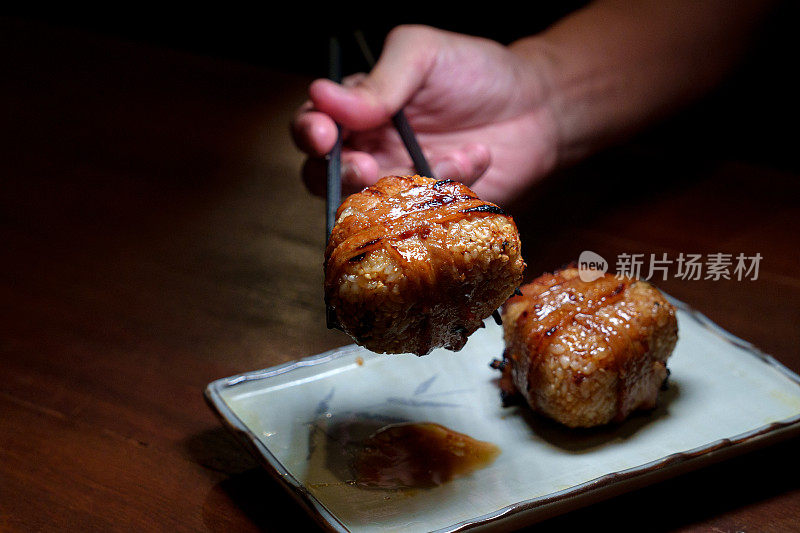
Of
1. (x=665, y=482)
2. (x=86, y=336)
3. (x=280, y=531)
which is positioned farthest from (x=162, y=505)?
(x=665, y=482)

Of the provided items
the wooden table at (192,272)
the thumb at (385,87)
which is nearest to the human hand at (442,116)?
the thumb at (385,87)

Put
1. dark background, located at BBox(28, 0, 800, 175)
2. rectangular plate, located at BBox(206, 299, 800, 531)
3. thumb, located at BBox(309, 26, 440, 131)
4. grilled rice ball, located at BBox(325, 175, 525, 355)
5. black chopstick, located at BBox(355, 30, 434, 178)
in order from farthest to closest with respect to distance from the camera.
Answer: dark background, located at BBox(28, 0, 800, 175)
thumb, located at BBox(309, 26, 440, 131)
black chopstick, located at BBox(355, 30, 434, 178)
rectangular plate, located at BBox(206, 299, 800, 531)
grilled rice ball, located at BBox(325, 175, 525, 355)

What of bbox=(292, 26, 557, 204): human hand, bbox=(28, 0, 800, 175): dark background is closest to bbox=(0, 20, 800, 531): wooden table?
bbox=(292, 26, 557, 204): human hand

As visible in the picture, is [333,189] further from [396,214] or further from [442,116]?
[442,116]

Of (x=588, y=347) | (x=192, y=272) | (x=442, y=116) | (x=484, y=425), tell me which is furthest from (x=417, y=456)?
(x=442, y=116)

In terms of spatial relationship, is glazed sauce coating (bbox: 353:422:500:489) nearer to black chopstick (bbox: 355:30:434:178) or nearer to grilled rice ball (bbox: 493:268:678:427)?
grilled rice ball (bbox: 493:268:678:427)

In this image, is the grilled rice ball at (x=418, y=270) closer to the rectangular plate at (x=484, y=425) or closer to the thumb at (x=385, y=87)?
the rectangular plate at (x=484, y=425)
